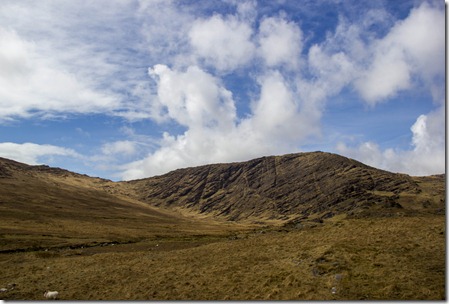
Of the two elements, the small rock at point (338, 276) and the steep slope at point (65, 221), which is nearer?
the small rock at point (338, 276)

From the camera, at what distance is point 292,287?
21.1 m

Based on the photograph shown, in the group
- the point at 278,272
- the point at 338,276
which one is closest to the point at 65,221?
the point at 278,272

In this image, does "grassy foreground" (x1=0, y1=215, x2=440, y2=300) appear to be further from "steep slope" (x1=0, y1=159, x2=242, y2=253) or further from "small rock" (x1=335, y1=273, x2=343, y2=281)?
"steep slope" (x1=0, y1=159, x2=242, y2=253)

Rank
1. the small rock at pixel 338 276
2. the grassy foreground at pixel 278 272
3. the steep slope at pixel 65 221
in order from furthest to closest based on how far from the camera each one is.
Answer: the steep slope at pixel 65 221 < the small rock at pixel 338 276 < the grassy foreground at pixel 278 272

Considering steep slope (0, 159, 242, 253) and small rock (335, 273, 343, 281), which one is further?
steep slope (0, 159, 242, 253)

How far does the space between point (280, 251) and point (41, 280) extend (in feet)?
67.0

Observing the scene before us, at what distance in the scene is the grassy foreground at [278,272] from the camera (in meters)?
19.7

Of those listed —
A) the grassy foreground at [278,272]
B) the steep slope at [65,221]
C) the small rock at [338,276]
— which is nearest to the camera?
the grassy foreground at [278,272]

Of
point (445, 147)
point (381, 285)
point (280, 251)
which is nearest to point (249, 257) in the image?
point (280, 251)

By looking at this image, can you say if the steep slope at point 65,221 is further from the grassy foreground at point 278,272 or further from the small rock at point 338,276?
the small rock at point 338,276

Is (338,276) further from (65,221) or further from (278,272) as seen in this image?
(65,221)

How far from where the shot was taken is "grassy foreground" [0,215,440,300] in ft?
64.5

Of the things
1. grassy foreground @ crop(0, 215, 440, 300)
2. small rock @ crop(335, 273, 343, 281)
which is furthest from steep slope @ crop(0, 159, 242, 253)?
small rock @ crop(335, 273, 343, 281)

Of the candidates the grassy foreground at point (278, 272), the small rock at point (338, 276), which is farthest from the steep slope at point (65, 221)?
the small rock at point (338, 276)
